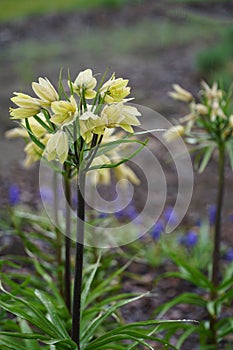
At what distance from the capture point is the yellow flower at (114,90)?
1.64 metres

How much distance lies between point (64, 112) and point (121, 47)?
8.18 m

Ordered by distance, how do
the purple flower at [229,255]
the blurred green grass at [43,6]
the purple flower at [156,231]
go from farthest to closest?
the blurred green grass at [43,6]
the purple flower at [156,231]
the purple flower at [229,255]

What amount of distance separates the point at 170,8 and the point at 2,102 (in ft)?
20.2

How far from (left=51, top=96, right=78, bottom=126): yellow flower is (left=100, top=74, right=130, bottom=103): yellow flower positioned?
9 cm

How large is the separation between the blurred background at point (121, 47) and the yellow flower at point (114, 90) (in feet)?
9.08

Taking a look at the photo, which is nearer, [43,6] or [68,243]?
[68,243]

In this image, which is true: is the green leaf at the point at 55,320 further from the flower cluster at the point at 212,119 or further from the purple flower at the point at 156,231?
the purple flower at the point at 156,231

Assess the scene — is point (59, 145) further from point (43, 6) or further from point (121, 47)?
point (43, 6)

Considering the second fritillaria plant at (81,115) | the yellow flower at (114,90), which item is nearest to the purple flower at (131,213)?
the second fritillaria plant at (81,115)

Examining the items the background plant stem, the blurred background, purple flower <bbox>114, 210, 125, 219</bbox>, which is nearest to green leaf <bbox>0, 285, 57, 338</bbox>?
the background plant stem

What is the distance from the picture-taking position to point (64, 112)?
1.62 m

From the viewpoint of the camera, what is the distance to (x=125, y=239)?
3676 mm

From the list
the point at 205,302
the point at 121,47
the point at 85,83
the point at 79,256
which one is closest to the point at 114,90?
the point at 85,83

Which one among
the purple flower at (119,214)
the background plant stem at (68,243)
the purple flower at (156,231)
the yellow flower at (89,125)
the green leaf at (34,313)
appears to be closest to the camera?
the yellow flower at (89,125)
